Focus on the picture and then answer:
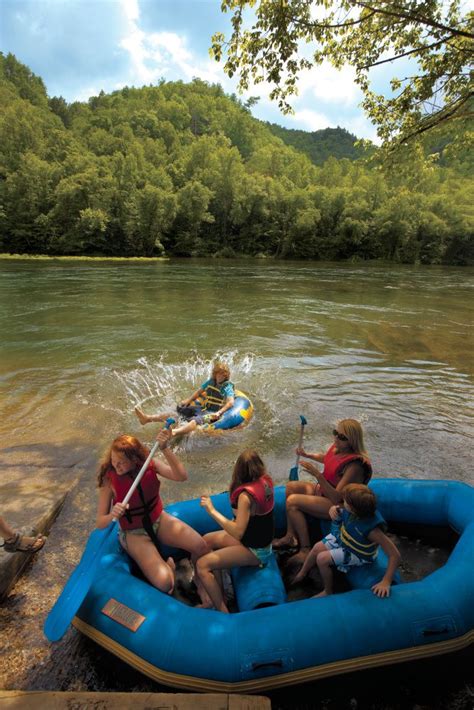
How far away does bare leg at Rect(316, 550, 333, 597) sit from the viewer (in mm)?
2969

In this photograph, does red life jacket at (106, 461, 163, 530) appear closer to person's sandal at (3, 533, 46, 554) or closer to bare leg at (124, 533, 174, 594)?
bare leg at (124, 533, 174, 594)

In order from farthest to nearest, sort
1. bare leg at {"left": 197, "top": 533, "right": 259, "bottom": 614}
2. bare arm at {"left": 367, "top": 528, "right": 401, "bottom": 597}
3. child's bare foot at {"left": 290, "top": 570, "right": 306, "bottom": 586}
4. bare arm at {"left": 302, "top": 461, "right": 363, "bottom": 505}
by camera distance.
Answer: bare arm at {"left": 302, "top": 461, "right": 363, "bottom": 505}
child's bare foot at {"left": 290, "top": 570, "right": 306, "bottom": 586}
bare leg at {"left": 197, "top": 533, "right": 259, "bottom": 614}
bare arm at {"left": 367, "top": 528, "right": 401, "bottom": 597}

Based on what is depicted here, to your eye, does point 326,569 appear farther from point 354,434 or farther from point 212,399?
point 212,399

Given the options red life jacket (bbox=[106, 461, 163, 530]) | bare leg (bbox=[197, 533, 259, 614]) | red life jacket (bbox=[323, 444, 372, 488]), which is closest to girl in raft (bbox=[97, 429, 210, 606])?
red life jacket (bbox=[106, 461, 163, 530])

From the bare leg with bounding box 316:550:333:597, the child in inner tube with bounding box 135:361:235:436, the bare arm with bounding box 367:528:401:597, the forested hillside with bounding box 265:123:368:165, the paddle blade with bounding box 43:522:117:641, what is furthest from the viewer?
the forested hillside with bounding box 265:123:368:165

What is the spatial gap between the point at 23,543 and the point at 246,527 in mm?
1787

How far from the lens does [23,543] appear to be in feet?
10.6

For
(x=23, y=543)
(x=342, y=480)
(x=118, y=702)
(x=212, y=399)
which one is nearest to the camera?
(x=118, y=702)

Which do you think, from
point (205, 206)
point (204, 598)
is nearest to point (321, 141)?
point (205, 206)

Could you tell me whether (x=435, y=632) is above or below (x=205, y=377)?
above

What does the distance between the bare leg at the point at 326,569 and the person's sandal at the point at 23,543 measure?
7.34ft

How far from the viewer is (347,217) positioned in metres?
51.2

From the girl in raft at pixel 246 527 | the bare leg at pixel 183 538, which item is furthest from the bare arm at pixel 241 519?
the bare leg at pixel 183 538

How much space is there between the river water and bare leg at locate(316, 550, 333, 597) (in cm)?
69
